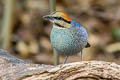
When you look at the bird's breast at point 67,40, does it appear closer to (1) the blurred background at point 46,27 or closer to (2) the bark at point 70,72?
(2) the bark at point 70,72

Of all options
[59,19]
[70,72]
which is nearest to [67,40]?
[59,19]

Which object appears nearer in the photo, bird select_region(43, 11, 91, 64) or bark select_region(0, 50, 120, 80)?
bark select_region(0, 50, 120, 80)

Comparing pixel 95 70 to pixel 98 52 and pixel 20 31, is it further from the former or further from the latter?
pixel 20 31

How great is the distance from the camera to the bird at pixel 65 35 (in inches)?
222

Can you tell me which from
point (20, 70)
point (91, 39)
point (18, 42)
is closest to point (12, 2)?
point (18, 42)

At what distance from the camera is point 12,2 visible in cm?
981

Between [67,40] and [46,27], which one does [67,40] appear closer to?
[67,40]

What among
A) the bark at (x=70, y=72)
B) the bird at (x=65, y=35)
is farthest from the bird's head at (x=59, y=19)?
the bark at (x=70, y=72)

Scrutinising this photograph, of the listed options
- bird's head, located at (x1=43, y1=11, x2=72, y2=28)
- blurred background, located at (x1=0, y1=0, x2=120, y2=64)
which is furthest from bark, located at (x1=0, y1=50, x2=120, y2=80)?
blurred background, located at (x1=0, y1=0, x2=120, y2=64)

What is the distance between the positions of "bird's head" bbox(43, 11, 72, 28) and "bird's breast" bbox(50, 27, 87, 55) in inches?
3.0

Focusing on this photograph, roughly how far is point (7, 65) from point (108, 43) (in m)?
5.53

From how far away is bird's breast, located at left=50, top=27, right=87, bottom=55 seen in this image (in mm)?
5672

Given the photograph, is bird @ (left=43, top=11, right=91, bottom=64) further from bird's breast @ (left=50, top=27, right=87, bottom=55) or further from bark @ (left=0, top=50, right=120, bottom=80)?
bark @ (left=0, top=50, right=120, bottom=80)

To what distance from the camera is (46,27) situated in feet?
37.8
